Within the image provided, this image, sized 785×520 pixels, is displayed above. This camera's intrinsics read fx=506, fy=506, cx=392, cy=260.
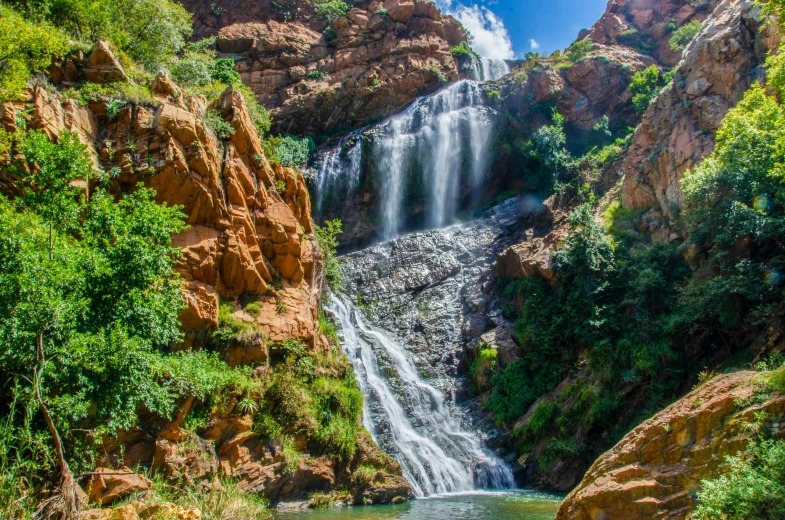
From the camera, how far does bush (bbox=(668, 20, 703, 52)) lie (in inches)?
1463

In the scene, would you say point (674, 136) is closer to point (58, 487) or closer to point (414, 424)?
point (414, 424)

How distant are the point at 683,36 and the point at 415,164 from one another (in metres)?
22.2

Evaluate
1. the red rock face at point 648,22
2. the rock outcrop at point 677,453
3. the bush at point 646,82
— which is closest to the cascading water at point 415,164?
the bush at point 646,82

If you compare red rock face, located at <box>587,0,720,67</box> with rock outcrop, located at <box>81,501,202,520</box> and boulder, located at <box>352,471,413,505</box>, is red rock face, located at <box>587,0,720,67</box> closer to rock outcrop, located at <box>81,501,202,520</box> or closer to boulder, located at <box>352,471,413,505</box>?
boulder, located at <box>352,471,413,505</box>

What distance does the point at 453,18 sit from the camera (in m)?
44.8

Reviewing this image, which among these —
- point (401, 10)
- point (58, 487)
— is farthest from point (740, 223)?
point (401, 10)

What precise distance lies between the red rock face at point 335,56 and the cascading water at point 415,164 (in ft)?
11.5

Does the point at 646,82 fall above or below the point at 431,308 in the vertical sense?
above

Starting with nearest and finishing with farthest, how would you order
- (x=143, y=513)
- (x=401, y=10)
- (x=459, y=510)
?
(x=143, y=513), (x=459, y=510), (x=401, y=10)

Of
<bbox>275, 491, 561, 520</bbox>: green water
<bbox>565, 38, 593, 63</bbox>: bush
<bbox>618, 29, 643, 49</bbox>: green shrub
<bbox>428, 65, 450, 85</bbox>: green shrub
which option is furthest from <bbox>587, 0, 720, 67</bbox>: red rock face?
<bbox>275, 491, 561, 520</bbox>: green water

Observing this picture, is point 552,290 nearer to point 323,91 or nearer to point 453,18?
point 323,91

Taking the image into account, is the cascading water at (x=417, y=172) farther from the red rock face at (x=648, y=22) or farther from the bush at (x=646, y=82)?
the bush at (x=646, y=82)

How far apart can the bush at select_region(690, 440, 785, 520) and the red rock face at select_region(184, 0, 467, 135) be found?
3603 centimetres

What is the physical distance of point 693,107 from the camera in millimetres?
26125
